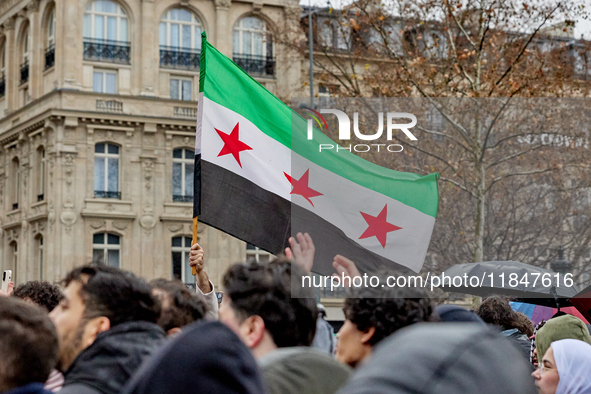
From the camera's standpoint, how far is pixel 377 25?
18.3m

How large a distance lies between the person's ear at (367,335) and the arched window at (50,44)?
32766 mm

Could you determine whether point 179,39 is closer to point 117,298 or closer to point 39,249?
point 39,249

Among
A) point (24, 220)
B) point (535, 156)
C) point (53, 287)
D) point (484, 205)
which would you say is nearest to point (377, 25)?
point (484, 205)

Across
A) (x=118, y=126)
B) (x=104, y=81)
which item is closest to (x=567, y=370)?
(x=118, y=126)

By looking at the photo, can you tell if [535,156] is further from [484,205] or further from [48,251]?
[48,251]

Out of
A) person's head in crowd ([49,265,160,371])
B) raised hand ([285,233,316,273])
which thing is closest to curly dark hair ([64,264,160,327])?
person's head in crowd ([49,265,160,371])

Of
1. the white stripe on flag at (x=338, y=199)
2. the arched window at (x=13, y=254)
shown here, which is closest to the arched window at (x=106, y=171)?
the arched window at (x=13, y=254)

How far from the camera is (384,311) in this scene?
331cm

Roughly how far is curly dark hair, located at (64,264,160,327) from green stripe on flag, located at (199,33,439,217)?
2.69 m

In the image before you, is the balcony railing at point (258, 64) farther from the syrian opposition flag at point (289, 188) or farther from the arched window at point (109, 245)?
the syrian opposition flag at point (289, 188)

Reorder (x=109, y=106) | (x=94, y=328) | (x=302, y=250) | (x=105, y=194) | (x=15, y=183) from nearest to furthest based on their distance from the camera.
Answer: (x=94, y=328) < (x=302, y=250) < (x=109, y=106) < (x=105, y=194) < (x=15, y=183)

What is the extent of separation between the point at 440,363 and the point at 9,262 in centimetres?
3728

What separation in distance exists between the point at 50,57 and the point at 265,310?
33.7 metres

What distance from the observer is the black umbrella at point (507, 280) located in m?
5.63
